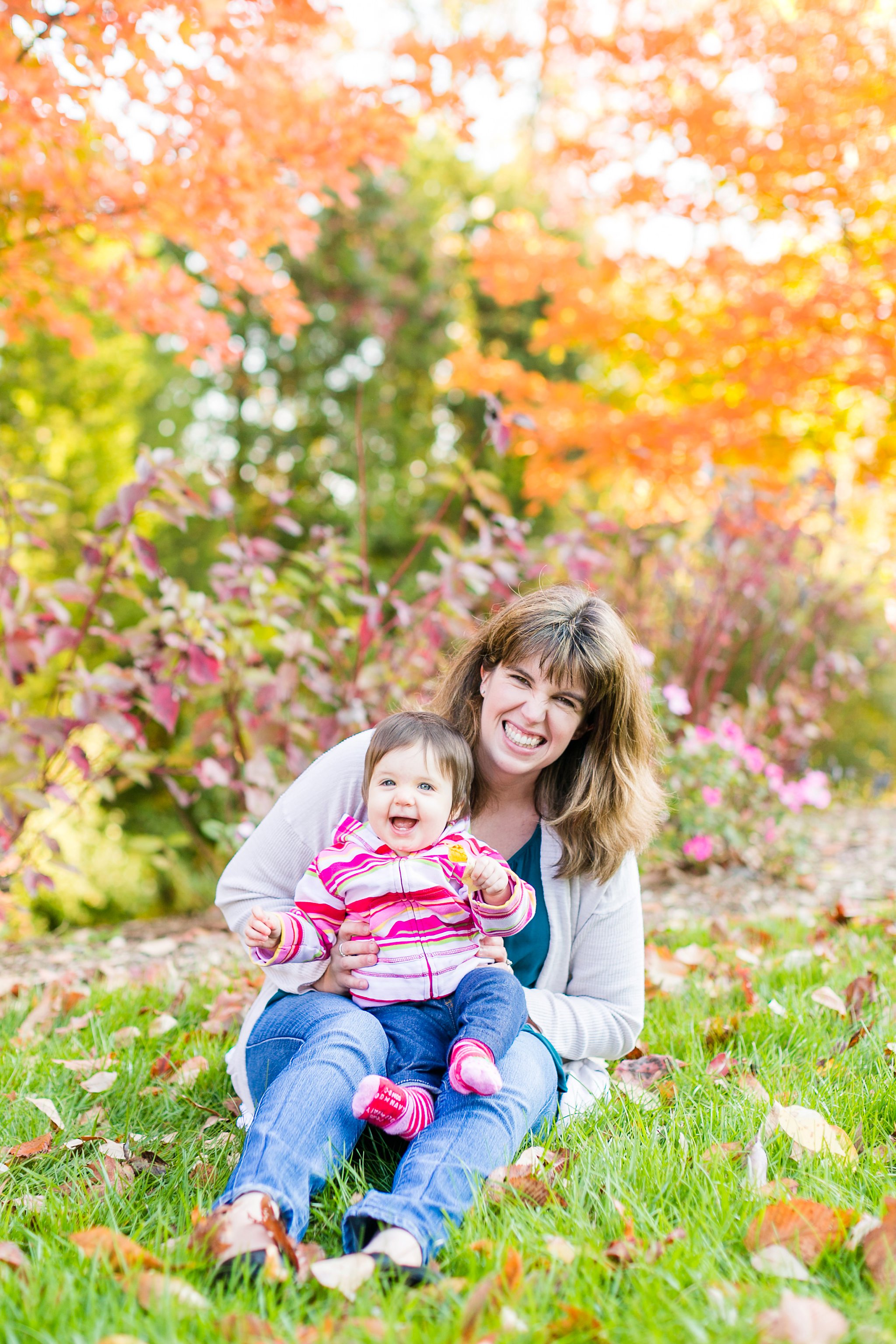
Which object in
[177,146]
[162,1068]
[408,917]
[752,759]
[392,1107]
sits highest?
[177,146]

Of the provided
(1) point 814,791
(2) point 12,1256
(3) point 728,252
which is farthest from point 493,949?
(3) point 728,252

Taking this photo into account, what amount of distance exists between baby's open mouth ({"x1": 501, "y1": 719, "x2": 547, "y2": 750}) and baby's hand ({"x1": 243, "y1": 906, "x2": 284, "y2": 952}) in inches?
23.0

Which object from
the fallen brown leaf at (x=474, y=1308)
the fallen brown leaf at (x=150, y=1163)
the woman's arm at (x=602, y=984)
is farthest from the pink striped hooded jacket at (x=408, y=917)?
the fallen brown leaf at (x=474, y=1308)

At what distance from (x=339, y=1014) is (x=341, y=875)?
0.78ft

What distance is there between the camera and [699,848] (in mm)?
3814

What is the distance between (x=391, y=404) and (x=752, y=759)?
6727 mm

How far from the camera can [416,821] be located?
1.81m

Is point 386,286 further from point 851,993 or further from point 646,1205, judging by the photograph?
point 646,1205

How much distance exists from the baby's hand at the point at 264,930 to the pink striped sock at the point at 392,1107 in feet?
0.89

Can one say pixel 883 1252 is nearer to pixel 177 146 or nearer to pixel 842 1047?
pixel 842 1047

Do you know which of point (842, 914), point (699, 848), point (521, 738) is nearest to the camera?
point (521, 738)

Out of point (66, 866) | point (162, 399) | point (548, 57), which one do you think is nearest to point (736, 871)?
point (66, 866)

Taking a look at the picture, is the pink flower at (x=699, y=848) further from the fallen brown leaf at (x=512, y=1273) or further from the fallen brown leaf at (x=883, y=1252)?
the fallen brown leaf at (x=512, y=1273)

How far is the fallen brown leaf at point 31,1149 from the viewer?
176cm
